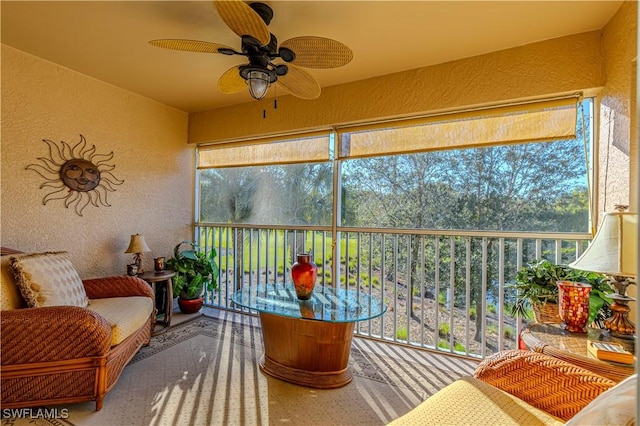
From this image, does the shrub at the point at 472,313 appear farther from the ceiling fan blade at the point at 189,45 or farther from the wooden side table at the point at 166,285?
the wooden side table at the point at 166,285

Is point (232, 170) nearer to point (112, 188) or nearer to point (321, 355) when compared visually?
point (112, 188)

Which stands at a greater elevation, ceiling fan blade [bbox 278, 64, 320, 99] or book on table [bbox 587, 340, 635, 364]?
ceiling fan blade [bbox 278, 64, 320, 99]

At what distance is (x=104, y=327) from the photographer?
1.85 m

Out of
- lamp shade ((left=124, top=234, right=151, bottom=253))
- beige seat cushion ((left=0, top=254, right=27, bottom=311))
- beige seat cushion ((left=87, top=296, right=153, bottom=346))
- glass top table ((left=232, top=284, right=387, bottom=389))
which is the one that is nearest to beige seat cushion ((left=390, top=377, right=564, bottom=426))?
glass top table ((left=232, top=284, right=387, bottom=389))

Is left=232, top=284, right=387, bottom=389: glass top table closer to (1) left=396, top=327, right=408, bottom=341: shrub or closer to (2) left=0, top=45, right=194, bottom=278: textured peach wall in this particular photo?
(1) left=396, top=327, right=408, bottom=341: shrub

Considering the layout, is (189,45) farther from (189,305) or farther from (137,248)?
(189,305)

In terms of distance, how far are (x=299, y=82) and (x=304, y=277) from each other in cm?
137

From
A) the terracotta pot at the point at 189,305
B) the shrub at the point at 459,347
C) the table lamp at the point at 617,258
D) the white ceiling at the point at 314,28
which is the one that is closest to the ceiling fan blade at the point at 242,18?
the white ceiling at the point at 314,28

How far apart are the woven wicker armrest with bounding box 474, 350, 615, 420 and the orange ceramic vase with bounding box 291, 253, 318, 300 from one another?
1.24 m

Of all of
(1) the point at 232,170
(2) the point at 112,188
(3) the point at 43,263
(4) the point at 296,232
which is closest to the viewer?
(3) the point at 43,263

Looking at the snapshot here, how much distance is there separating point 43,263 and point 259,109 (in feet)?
7.66

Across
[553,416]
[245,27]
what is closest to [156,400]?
[553,416]

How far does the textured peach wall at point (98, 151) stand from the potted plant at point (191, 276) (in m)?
0.33

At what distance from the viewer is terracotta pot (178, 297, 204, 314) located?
3.56m
